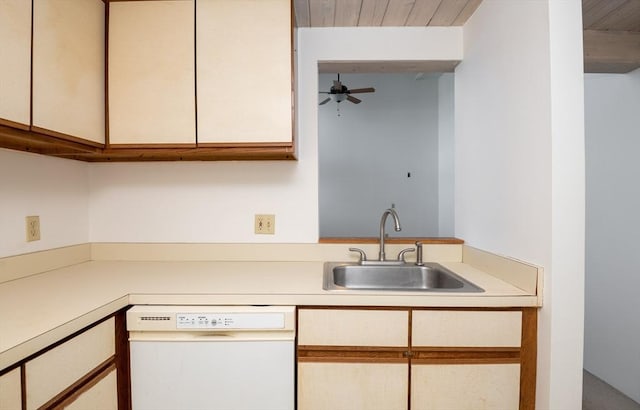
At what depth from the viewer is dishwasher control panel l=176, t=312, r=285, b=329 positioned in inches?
42.5

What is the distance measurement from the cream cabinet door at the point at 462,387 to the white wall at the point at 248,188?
2.69 ft

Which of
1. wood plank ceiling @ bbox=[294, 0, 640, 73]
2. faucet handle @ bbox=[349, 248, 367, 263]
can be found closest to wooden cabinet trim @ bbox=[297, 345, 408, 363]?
faucet handle @ bbox=[349, 248, 367, 263]

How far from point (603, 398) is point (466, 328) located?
5.47 ft

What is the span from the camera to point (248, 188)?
1.70m

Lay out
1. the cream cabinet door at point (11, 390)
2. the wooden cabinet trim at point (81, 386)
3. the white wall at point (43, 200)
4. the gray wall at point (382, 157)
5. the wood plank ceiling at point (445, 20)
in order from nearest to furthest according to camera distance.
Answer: the cream cabinet door at point (11, 390) < the wooden cabinet trim at point (81, 386) < the white wall at point (43, 200) < the wood plank ceiling at point (445, 20) < the gray wall at point (382, 157)

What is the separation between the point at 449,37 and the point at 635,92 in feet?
4.16

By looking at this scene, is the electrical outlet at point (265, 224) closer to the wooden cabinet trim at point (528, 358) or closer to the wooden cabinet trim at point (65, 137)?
the wooden cabinet trim at point (65, 137)

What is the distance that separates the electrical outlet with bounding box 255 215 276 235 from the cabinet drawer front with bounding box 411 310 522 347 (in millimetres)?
856

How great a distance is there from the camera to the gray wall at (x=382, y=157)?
4438mm

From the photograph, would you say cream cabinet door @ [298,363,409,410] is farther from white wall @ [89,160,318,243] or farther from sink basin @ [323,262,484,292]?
white wall @ [89,160,318,243]

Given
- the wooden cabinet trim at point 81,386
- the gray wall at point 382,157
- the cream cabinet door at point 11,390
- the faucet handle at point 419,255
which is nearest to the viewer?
the cream cabinet door at point 11,390

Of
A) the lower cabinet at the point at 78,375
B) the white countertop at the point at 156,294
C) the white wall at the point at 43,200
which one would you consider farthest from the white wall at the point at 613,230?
the white wall at the point at 43,200

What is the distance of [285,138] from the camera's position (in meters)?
1.36

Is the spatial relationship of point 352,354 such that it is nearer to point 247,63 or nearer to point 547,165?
Answer: point 547,165
